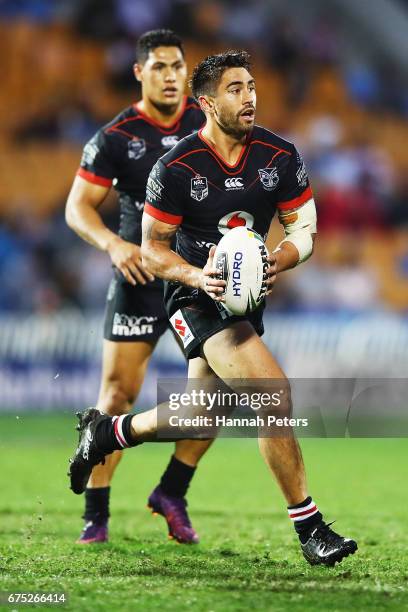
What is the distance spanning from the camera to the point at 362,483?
32.0ft

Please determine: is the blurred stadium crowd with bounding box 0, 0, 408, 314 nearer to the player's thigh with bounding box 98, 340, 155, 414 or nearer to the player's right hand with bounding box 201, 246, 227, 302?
the player's thigh with bounding box 98, 340, 155, 414

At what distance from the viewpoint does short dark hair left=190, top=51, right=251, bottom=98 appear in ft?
18.9

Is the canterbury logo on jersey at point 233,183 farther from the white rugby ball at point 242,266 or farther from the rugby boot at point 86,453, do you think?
the rugby boot at point 86,453

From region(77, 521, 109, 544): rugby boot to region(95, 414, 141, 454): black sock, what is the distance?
33.4 inches

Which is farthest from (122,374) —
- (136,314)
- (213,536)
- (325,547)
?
(325,547)

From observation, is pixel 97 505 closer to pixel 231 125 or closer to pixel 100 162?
pixel 100 162

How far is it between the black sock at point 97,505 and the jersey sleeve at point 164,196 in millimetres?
1978

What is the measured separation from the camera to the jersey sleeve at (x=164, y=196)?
5.79 meters

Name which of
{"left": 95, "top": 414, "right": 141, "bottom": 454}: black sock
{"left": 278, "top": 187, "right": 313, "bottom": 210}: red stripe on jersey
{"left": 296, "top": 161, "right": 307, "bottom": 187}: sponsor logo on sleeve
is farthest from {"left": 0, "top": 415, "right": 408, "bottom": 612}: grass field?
{"left": 296, "top": 161, "right": 307, "bottom": 187}: sponsor logo on sleeve

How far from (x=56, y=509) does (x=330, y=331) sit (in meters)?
7.10

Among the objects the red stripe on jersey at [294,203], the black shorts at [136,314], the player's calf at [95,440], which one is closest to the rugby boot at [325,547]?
the player's calf at [95,440]

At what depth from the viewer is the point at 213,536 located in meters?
7.02

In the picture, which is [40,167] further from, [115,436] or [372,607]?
[372,607]

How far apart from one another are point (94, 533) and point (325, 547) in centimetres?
182
